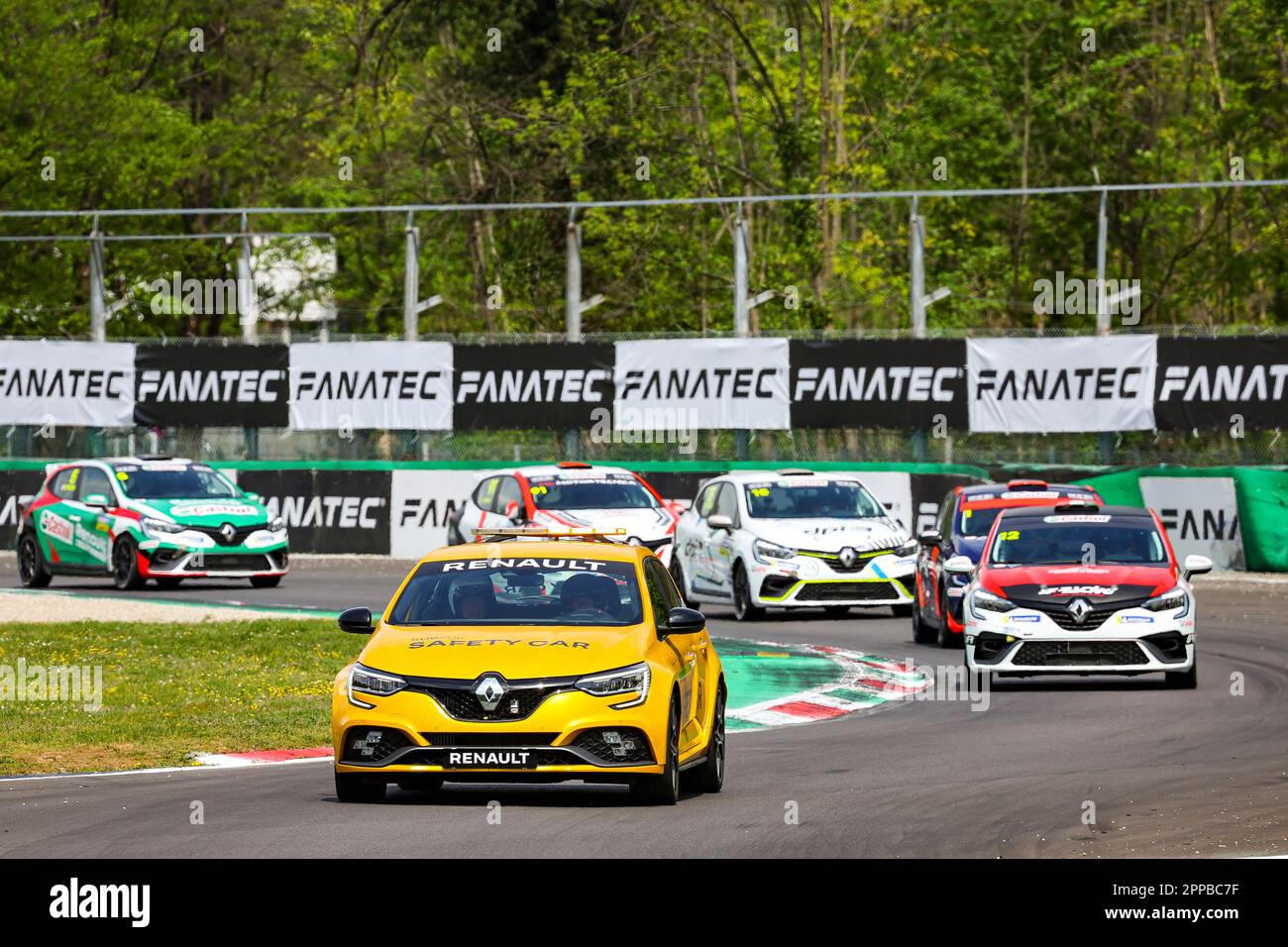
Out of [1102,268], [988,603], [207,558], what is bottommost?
[207,558]

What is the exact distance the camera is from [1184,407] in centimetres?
3431

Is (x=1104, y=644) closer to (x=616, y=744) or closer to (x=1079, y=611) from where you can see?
(x=1079, y=611)

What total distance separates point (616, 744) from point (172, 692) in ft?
25.1

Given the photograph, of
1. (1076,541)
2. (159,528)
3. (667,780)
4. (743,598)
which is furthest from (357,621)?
(159,528)

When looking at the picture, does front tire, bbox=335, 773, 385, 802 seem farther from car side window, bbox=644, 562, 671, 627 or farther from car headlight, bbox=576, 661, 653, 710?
car side window, bbox=644, 562, 671, 627

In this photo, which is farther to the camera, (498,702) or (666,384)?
(666,384)

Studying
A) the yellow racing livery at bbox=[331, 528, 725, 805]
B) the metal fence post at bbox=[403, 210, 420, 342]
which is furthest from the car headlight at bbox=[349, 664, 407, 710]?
the metal fence post at bbox=[403, 210, 420, 342]

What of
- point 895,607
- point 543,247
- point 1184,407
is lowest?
point 895,607

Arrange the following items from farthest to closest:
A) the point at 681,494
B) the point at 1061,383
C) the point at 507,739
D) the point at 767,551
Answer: the point at 681,494, the point at 1061,383, the point at 767,551, the point at 507,739

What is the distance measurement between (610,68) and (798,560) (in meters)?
27.5

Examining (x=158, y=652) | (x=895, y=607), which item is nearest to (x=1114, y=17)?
(x=895, y=607)

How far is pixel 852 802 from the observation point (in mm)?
12547

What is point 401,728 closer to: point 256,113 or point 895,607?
point 895,607

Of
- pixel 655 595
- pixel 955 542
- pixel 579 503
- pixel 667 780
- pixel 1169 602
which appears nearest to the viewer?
pixel 667 780
